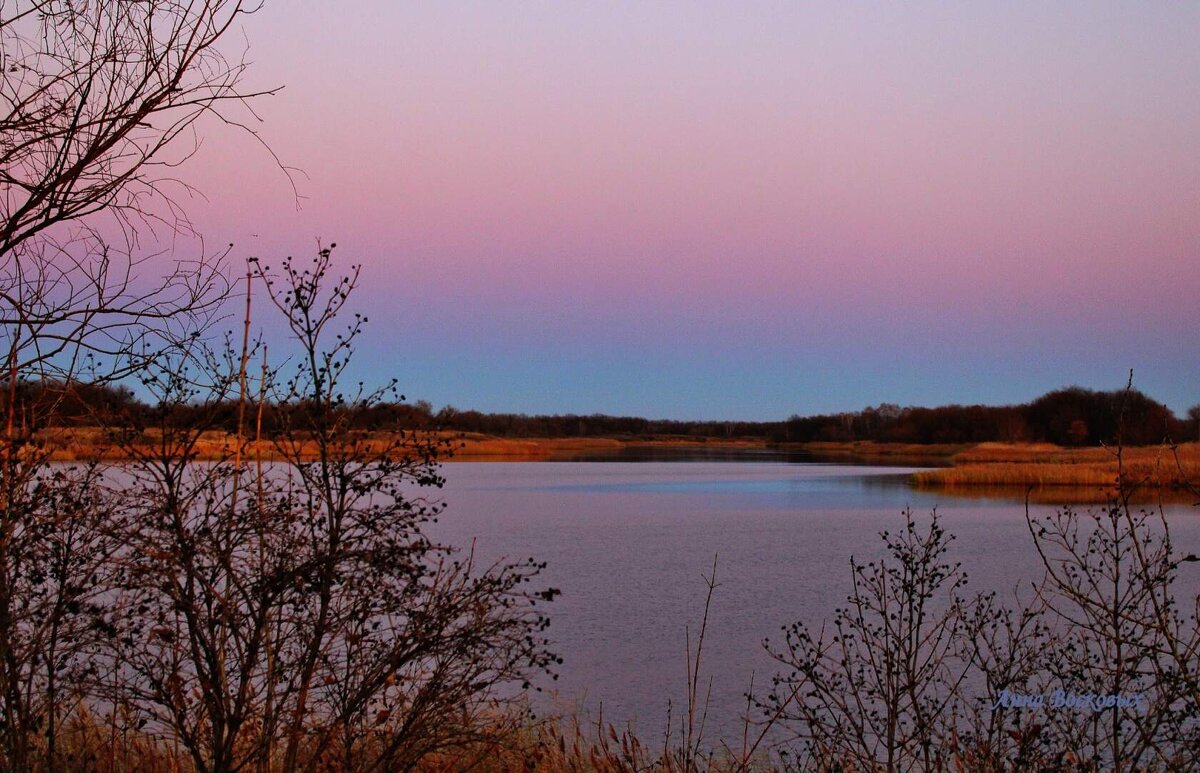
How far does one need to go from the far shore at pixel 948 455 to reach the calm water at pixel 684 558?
2.22 m

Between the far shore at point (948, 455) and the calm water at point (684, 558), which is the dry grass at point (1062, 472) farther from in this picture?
the calm water at point (684, 558)

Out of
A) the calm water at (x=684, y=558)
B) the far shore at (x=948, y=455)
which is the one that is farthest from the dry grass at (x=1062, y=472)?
the calm water at (x=684, y=558)

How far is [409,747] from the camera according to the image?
3.36 metres

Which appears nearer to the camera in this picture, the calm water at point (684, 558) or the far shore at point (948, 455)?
the far shore at point (948, 455)

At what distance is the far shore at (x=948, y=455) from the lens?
10.9ft

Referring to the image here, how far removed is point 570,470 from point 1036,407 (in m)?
44.8

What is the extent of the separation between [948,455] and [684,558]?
183ft

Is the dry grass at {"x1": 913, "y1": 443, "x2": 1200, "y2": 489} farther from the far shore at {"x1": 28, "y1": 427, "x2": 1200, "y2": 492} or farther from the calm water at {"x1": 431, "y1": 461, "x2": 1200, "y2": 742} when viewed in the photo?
the calm water at {"x1": 431, "y1": 461, "x2": 1200, "y2": 742}

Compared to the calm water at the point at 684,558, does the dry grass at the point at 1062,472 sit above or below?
above

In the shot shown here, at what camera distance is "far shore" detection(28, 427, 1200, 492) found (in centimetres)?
332

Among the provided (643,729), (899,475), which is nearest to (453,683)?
(643,729)

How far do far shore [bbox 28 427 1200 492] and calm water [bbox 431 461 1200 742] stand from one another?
2.22 metres

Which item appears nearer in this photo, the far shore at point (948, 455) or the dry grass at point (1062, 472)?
the far shore at point (948, 455)

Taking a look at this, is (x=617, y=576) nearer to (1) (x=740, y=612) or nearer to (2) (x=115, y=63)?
(1) (x=740, y=612)
